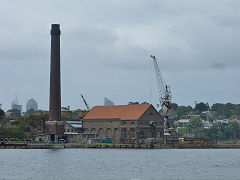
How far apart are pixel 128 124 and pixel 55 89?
24232 mm

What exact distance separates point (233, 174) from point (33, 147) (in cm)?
8146

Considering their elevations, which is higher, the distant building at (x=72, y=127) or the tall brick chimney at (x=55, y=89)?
the tall brick chimney at (x=55, y=89)

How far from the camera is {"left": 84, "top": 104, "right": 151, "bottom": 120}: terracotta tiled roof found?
530 feet

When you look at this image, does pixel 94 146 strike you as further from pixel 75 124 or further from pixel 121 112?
pixel 75 124

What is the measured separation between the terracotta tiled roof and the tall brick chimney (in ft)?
61.3

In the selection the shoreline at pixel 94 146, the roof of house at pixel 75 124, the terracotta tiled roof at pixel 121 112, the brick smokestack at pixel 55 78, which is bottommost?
the shoreline at pixel 94 146

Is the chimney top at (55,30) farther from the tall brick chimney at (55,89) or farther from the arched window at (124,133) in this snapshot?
the arched window at (124,133)

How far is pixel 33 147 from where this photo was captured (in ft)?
484

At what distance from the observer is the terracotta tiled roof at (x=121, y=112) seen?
530ft

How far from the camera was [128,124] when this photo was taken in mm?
160750

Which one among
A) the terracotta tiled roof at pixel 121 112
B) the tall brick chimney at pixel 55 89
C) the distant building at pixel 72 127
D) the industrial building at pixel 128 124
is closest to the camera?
the tall brick chimney at pixel 55 89

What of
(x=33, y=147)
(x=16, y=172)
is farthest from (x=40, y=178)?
(x=33, y=147)

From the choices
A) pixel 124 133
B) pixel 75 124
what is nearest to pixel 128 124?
pixel 124 133

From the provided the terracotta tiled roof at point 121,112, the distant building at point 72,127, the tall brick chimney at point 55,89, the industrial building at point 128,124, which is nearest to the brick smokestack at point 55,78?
the tall brick chimney at point 55,89
